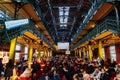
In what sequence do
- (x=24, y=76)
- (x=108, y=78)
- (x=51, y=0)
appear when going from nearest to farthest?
(x=24, y=76) → (x=108, y=78) → (x=51, y=0)

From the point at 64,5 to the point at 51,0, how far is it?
2.22 m

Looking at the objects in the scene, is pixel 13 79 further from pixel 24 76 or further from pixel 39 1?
pixel 39 1

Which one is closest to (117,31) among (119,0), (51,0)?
(119,0)

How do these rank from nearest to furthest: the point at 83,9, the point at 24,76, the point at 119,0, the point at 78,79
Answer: the point at 24,76 → the point at 78,79 → the point at 119,0 → the point at 83,9

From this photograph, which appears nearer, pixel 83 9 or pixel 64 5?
pixel 64 5

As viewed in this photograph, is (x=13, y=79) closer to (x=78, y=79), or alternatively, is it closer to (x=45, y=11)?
(x=78, y=79)

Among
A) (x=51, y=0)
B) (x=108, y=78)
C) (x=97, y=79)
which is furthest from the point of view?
(x=51, y=0)

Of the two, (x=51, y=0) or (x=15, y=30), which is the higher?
(x=51, y=0)

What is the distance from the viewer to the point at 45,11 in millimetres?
32875

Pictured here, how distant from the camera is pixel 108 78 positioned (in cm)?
984

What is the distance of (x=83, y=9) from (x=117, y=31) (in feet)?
58.7

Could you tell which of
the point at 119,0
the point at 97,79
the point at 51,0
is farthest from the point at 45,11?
the point at 97,79

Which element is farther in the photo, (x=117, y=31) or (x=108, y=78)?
(x=117, y=31)

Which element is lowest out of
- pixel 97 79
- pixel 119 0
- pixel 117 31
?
pixel 97 79
